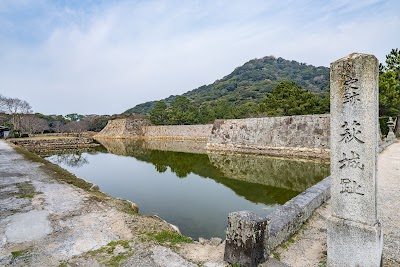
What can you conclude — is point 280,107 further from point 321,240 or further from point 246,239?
point 246,239

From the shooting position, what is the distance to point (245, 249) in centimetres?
254

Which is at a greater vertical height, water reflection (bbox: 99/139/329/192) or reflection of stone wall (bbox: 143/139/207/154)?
reflection of stone wall (bbox: 143/139/207/154)

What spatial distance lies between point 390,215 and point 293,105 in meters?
20.1

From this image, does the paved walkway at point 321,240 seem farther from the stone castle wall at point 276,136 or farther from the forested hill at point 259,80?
the forested hill at point 259,80

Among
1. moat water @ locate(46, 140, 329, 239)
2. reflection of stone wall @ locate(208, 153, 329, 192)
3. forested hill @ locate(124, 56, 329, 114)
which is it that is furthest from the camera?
forested hill @ locate(124, 56, 329, 114)

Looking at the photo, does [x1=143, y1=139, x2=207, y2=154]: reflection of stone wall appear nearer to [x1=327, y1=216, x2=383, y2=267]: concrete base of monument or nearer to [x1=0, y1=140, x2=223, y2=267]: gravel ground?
[x1=0, y1=140, x2=223, y2=267]: gravel ground

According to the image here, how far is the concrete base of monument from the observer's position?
2178 millimetres

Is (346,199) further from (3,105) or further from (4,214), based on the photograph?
(3,105)

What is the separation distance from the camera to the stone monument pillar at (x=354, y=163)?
85.0 inches

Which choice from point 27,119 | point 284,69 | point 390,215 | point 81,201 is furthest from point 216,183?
point 284,69

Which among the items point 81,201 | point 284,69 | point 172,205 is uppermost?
point 284,69

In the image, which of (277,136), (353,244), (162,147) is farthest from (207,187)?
(162,147)

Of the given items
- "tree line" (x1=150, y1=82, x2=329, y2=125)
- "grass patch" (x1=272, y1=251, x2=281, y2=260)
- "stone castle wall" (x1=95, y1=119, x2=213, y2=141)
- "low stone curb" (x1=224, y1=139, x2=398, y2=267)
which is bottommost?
"grass patch" (x1=272, y1=251, x2=281, y2=260)

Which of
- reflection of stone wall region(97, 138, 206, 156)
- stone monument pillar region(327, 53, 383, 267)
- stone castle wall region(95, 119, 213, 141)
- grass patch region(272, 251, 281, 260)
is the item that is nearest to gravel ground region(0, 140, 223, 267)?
grass patch region(272, 251, 281, 260)
